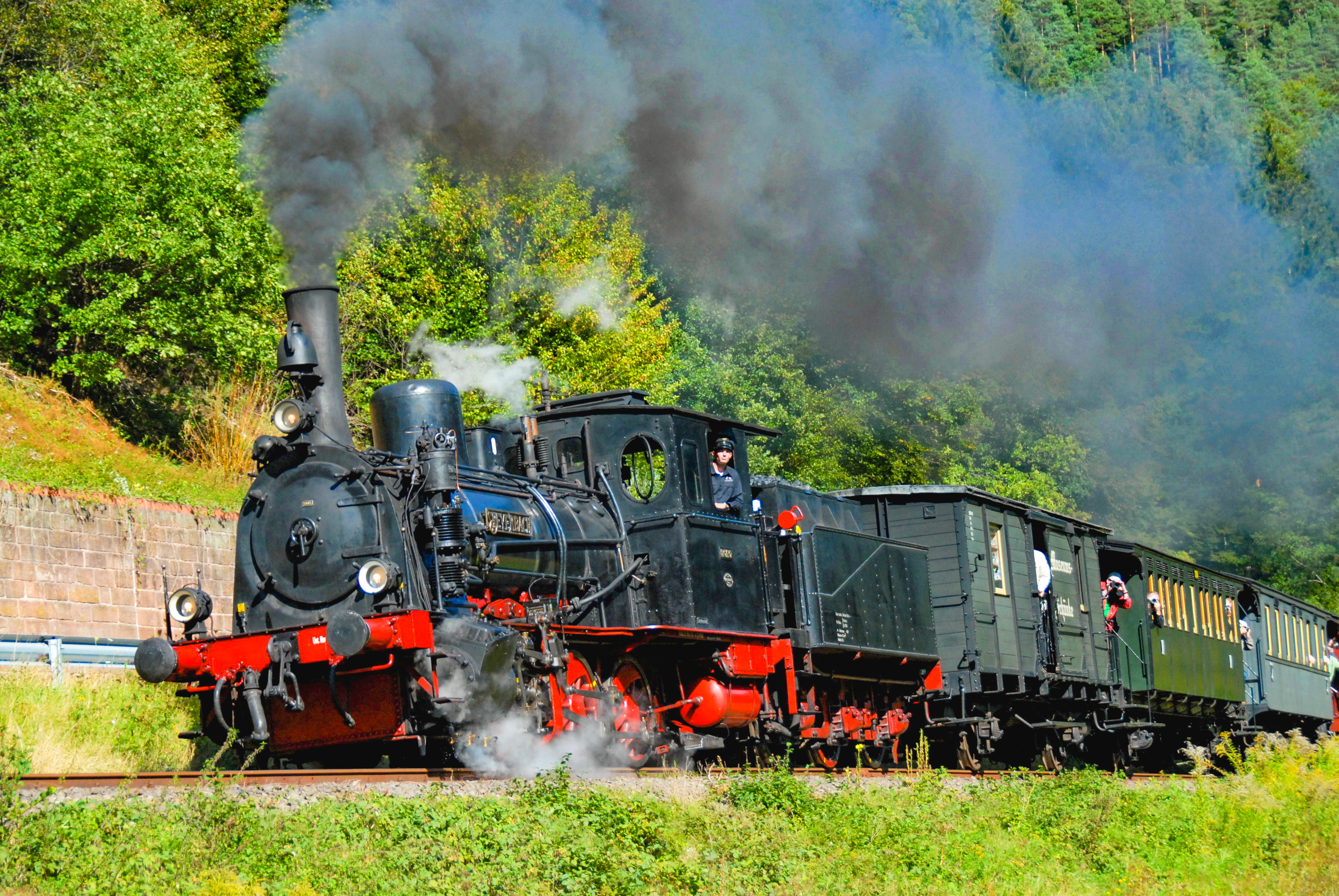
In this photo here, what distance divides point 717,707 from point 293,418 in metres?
3.93

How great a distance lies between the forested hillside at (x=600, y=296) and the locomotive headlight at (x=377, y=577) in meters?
3.76

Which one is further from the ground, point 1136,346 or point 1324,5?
point 1324,5

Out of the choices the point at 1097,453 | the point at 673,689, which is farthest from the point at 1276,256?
the point at 673,689

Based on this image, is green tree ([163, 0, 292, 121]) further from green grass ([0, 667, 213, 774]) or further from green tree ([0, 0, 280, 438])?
green grass ([0, 667, 213, 774])

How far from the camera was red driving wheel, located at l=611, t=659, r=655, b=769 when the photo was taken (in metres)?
10.5

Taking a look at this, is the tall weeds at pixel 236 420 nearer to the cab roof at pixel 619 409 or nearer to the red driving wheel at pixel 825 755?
the cab roof at pixel 619 409

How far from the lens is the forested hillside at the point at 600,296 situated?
19500 millimetres

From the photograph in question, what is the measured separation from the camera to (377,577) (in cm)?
886

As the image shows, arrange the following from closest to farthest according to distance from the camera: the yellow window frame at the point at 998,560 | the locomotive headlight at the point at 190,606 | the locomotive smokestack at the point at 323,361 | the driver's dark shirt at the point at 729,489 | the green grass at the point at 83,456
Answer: the locomotive headlight at the point at 190,606, the locomotive smokestack at the point at 323,361, the driver's dark shirt at the point at 729,489, the yellow window frame at the point at 998,560, the green grass at the point at 83,456

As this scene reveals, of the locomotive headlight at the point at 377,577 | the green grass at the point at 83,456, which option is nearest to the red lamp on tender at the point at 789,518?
the locomotive headlight at the point at 377,577

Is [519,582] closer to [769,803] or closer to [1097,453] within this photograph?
[769,803]

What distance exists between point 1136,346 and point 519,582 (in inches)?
663

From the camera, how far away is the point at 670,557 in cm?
1070

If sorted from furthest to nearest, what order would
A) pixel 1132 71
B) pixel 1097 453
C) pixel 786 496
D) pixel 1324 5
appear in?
pixel 1324 5
pixel 1132 71
pixel 1097 453
pixel 786 496
